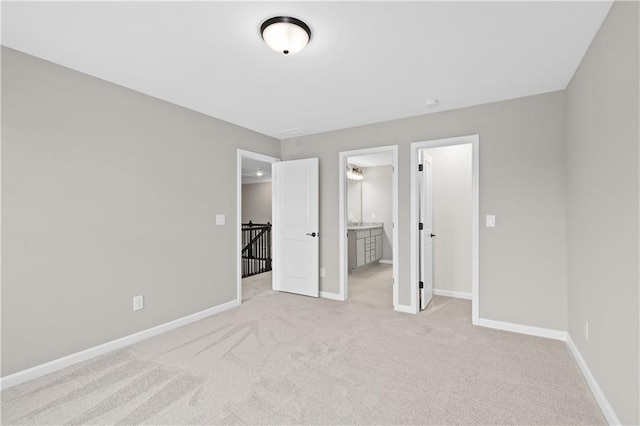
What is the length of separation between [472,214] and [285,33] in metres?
2.79

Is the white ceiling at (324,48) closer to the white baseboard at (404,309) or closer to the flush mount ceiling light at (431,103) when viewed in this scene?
the flush mount ceiling light at (431,103)

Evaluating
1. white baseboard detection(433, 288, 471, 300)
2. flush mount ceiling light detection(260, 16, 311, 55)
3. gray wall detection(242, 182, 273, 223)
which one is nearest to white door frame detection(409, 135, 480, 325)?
white baseboard detection(433, 288, 471, 300)

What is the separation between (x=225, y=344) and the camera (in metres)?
2.89

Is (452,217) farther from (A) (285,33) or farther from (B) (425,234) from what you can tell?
(A) (285,33)

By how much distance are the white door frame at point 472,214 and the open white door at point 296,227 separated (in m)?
1.39

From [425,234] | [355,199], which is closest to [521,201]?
[425,234]

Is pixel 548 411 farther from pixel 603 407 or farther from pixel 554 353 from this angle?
pixel 554 353

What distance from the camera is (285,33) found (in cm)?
196

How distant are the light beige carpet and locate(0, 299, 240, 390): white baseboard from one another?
68 millimetres

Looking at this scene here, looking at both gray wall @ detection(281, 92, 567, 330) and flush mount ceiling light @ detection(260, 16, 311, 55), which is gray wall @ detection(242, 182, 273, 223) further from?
flush mount ceiling light @ detection(260, 16, 311, 55)

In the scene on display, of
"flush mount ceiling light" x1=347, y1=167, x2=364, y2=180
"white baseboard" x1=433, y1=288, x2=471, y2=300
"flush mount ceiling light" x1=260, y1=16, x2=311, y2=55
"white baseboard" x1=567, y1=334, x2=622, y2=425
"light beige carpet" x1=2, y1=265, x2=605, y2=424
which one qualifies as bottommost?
"light beige carpet" x1=2, y1=265, x2=605, y2=424

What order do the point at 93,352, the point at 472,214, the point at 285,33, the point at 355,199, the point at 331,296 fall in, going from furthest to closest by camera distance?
1. the point at 355,199
2. the point at 331,296
3. the point at 472,214
4. the point at 93,352
5. the point at 285,33

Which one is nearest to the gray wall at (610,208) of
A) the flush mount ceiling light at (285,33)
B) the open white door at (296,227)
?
the flush mount ceiling light at (285,33)

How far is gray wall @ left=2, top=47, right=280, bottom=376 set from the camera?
2262 mm
